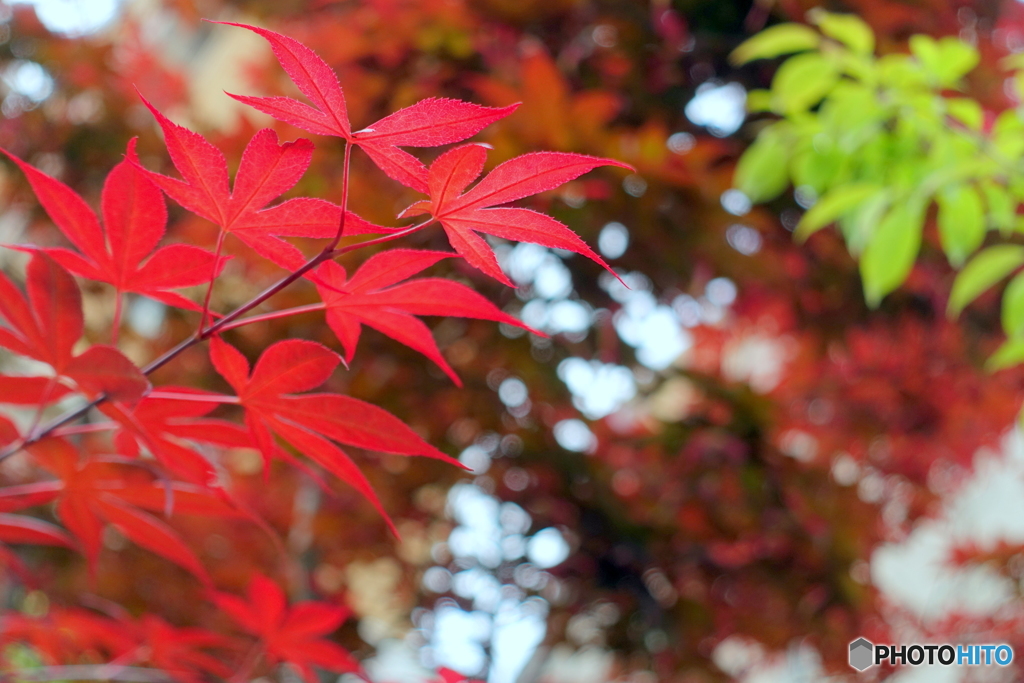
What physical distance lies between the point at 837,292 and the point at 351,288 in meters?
1.16

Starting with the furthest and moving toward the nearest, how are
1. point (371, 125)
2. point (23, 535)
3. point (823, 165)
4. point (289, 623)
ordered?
point (823, 165) < point (289, 623) < point (23, 535) < point (371, 125)

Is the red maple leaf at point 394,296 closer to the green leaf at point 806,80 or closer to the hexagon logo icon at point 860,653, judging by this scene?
the green leaf at point 806,80

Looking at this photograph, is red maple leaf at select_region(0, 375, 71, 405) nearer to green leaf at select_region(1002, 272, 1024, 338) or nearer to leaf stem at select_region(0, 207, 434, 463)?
leaf stem at select_region(0, 207, 434, 463)

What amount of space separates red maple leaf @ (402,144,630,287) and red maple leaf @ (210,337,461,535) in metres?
0.08

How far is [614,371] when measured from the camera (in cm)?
107

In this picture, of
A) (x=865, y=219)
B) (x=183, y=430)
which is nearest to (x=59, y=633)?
(x=183, y=430)

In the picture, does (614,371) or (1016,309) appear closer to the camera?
(1016,309)

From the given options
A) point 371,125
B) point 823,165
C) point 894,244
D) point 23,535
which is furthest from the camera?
point 823,165

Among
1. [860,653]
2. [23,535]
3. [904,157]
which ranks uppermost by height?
[904,157]

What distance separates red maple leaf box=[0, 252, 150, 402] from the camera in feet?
0.85

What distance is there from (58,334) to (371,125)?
145mm

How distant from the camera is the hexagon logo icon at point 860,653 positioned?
1.00 m

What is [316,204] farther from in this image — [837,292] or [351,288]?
[837,292]

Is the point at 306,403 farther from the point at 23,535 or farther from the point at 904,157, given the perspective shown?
the point at 904,157
